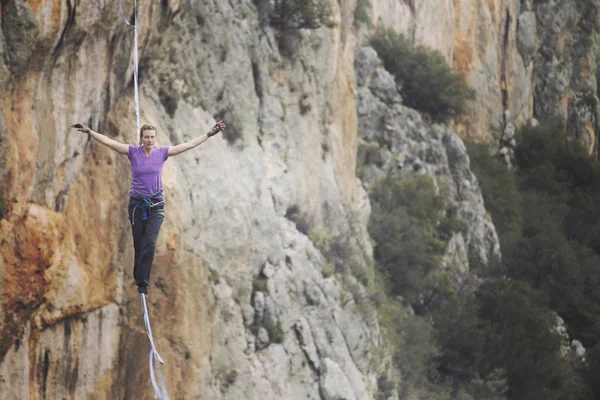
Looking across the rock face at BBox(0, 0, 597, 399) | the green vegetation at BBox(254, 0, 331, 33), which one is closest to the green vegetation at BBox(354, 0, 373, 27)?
the rock face at BBox(0, 0, 597, 399)

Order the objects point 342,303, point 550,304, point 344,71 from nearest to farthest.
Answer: point 342,303, point 344,71, point 550,304

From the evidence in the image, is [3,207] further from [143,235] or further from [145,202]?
[145,202]

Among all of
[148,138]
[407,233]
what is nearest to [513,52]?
[407,233]

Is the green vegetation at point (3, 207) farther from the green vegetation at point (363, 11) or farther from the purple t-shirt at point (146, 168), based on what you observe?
the green vegetation at point (363, 11)

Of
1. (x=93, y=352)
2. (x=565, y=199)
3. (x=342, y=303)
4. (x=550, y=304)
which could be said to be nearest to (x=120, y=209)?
(x=93, y=352)

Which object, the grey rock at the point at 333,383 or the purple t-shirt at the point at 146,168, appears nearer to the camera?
the purple t-shirt at the point at 146,168

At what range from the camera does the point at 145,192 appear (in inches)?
511

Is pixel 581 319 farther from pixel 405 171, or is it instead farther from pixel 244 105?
pixel 244 105

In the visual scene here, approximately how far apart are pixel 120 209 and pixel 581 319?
2393 cm

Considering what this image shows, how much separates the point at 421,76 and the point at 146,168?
26853 millimetres

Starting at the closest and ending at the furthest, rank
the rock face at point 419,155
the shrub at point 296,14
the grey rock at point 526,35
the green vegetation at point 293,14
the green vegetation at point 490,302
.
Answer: the green vegetation at point 293,14
the shrub at point 296,14
the green vegetation at point 490,302
the rock face at point 419,155
the grey rock at point 526,35

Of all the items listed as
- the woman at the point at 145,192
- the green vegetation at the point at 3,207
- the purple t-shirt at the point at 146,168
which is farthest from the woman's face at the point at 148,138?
the green vegetation at the point at 3,207

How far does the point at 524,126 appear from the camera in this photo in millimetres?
49000

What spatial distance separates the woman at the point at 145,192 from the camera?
12.8 meters
